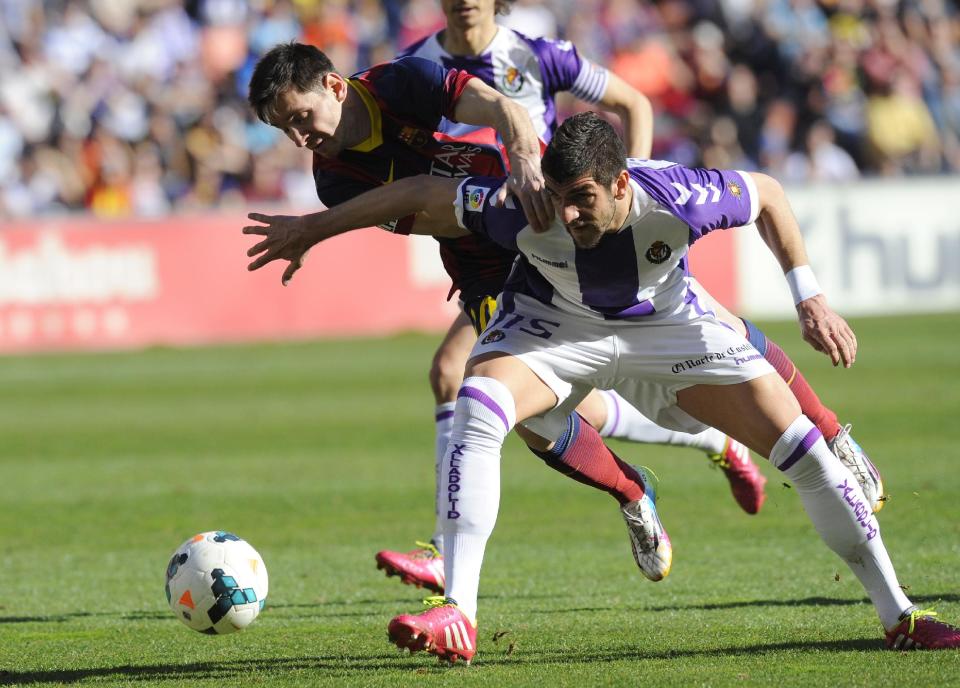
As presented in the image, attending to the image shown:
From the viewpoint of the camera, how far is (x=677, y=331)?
5.45 metres

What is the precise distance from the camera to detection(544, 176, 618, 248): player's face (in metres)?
5.00

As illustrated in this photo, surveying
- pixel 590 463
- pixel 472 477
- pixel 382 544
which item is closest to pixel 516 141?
pixel 472 477

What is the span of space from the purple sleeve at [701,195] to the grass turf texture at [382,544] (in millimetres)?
1496

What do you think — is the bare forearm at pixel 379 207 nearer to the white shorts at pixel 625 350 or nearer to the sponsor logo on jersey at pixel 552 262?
the sponsor logo on jersey at pixel 552 262

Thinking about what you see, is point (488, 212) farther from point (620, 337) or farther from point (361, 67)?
point (361, 67)

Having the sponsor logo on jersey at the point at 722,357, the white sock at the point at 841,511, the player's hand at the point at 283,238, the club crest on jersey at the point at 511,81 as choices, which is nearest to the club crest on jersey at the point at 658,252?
the sponsor logo on jersey at the point at 722,357

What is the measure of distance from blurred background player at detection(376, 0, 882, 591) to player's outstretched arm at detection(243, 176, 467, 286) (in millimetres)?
1342

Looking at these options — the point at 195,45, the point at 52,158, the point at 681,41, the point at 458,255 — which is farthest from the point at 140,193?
the point at 458,255

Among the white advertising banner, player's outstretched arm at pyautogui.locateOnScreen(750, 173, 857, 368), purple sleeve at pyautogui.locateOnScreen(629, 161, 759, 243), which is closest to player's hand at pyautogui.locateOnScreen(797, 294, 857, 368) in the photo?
player's outstretched arm at pyautogui.locateOnScreen(750, 173, 857, 368)

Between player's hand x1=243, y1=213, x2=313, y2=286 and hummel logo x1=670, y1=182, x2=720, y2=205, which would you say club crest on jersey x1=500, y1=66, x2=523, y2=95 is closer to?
player's hand x1=243, y1=213, x2=313, y2=286

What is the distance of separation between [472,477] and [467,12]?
297 centimetres

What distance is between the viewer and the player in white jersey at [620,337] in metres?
5.07

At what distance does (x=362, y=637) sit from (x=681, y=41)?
17.7 metres

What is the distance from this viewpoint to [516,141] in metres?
5.55
